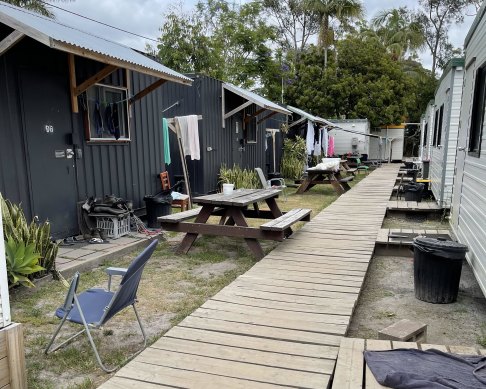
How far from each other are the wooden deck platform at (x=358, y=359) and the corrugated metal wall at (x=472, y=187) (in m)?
1.39

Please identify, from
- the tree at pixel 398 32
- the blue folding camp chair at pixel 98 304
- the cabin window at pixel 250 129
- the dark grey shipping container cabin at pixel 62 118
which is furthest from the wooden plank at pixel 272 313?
the tree at pixel 398 32

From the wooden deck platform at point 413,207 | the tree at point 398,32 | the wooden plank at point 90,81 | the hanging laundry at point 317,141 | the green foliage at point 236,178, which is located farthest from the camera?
the tree at point 398,32

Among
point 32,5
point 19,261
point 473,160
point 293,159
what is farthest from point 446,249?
point 32,5

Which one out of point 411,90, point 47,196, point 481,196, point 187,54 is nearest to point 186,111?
point 47,196

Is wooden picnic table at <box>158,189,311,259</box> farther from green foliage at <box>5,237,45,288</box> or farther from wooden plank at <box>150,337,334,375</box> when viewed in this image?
wooden plank at <box>150,337,334,375</box>

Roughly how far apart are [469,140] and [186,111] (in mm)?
6280

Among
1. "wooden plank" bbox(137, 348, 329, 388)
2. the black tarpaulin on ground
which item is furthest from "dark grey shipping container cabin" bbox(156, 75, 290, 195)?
the black tarpaulin on ground

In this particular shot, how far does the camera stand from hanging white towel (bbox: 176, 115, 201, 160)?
8.27 metres

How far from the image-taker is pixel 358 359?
2463mm

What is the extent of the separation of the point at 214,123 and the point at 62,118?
5.21 meters

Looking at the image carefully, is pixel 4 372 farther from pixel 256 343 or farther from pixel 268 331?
pixel 268 331

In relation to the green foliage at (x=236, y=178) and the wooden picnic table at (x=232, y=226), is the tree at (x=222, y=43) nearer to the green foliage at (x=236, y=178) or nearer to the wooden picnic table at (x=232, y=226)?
the green foliage at (x=236, y=178)

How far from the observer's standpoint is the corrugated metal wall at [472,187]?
3.89 meters

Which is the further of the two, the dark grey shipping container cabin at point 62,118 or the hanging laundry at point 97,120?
the hanging laundry at point 97,120
